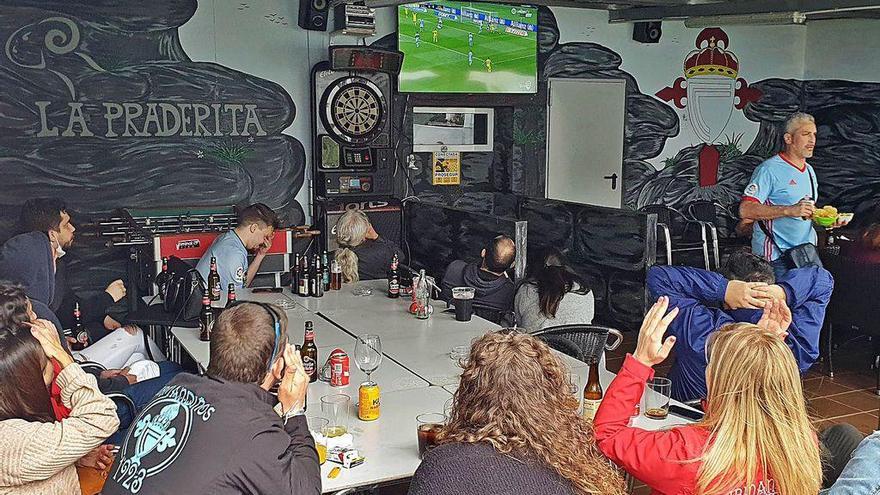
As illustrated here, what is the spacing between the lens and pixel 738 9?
762cm

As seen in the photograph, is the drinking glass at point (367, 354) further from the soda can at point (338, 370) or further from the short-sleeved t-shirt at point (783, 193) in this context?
the short-sleeved t-shirt at point (783, 193)

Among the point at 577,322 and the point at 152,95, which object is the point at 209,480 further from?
the point at 152,95

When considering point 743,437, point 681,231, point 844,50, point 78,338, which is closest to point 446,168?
point 681,231

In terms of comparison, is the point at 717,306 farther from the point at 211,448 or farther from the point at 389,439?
the point at 211,448

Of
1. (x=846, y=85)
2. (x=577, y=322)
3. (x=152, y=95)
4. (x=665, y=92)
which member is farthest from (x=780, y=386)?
(x=846, y=85)

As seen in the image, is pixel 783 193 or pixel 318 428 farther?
pixel 783 193

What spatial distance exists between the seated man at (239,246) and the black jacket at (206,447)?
3244 millimetres

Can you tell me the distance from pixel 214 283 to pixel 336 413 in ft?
8.16

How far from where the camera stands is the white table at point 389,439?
9.63 ft

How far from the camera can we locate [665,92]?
34.3ft

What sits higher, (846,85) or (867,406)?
(846,85)

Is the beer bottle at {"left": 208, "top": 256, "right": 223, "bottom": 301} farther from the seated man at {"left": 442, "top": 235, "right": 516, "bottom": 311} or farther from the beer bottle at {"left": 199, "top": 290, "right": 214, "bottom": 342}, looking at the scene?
the seated man at {"left": 442, "top": 235, "right": 516, "bottom": 311}

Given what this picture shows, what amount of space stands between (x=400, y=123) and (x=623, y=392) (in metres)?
6.42

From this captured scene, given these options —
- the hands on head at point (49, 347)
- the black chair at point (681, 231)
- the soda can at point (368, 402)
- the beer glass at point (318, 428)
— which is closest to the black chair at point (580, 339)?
the soda can at point (368, 402)
